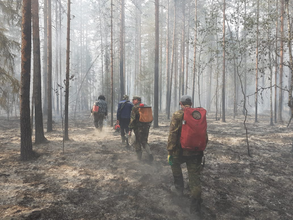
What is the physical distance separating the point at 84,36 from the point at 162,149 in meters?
36.9

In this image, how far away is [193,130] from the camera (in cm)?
320

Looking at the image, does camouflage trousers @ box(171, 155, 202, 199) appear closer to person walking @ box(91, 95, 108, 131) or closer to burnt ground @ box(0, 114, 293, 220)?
burnt ground @ box(0, 114, 293, 220)

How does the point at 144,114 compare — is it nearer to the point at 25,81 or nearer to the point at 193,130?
the point at 193,130

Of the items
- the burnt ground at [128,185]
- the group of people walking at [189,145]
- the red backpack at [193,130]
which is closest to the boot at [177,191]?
the group of people walking at [189,145]

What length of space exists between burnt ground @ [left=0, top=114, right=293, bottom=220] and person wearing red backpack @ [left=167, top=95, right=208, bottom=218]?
55 centimetres

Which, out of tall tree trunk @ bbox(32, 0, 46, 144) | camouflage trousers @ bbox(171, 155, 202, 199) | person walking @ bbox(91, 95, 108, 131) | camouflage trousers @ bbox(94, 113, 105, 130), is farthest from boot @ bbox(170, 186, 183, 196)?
camouflage trousers @ bbox(94, 113, 105, 130)

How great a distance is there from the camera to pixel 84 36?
37.0m

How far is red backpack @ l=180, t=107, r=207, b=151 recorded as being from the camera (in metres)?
3.21

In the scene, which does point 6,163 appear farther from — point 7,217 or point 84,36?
point 84,36

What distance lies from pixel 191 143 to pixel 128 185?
2.14m

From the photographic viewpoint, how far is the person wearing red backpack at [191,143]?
10.6 feet

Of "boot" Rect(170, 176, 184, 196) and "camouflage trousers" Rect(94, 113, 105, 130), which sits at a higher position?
"camouflage trousers" Rect(94, 113, 105, 130)

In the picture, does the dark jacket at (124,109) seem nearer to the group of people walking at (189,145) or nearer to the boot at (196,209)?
the group of people walking at (189,145)

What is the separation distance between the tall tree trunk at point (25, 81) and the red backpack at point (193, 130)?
5.03 metres
